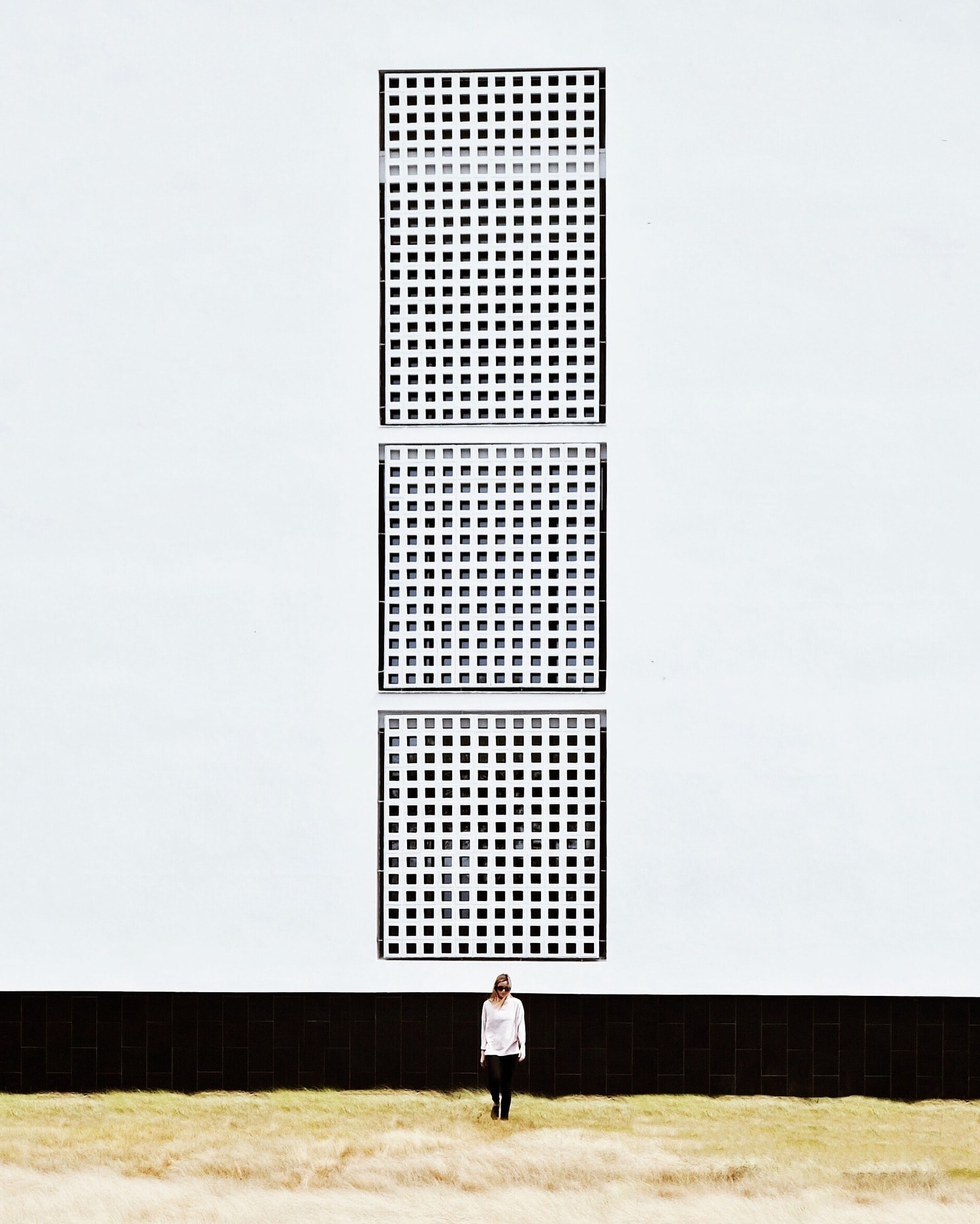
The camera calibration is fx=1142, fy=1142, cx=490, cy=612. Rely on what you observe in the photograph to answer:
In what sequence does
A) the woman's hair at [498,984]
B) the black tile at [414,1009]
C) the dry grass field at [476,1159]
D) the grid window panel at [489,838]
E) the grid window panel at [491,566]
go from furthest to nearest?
the grid window panel at [491,566] < the grid window panel at [489,838] < the black tile at [414,1009] < the woman's hair at [498,984] < the dry grass field at [476,1159]

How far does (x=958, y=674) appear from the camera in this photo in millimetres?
9820

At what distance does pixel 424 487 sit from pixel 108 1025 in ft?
17.9

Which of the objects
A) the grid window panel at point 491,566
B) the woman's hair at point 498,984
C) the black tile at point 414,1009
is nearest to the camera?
the woman's hair at point 498,984

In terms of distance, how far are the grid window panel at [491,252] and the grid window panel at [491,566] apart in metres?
0.44

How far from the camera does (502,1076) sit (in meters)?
9.29

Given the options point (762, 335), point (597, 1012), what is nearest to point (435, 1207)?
point (597, 1012)

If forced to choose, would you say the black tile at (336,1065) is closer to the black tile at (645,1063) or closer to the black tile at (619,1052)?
the black tile at (619,1052)

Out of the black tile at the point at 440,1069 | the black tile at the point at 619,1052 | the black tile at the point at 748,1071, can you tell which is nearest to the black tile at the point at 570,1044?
the black tile at the point at 619,1052

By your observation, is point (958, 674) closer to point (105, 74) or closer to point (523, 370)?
point (523, 370)

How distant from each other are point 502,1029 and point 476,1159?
105 centimetres

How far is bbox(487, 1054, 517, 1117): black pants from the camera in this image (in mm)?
9258

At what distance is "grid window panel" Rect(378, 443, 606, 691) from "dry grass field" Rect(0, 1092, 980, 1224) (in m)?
3.60

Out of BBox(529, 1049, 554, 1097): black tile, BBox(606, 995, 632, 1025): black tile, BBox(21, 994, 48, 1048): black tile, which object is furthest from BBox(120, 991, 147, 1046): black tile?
BBox(606, 995, 632, 1025): black tile

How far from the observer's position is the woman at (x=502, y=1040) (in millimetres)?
9211
